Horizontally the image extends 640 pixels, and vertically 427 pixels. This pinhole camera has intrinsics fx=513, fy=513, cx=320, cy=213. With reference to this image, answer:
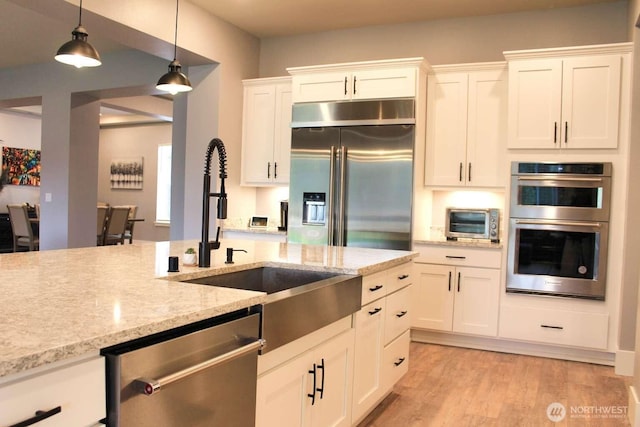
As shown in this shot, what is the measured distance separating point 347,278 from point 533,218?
237 cm

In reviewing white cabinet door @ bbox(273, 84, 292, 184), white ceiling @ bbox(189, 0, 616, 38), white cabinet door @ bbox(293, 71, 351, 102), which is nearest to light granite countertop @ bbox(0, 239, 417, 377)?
white cabinet door @ bbox(293, 71, 351, 102)

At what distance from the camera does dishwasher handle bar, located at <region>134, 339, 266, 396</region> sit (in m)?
1.11

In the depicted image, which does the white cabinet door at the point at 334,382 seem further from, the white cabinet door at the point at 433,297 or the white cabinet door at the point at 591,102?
the white cabinet door at the point at 591,102

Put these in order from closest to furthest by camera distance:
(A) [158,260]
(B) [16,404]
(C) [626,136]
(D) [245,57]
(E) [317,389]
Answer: (B) [16,404]
(E) [317,389]
(A) [158,260]
(C) [626,136]
(D) [245,57]

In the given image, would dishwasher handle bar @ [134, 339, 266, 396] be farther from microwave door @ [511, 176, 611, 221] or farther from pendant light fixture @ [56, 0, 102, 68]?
microwave door @ [511, 176, 611, 221]

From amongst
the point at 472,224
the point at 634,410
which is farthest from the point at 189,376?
the point at 472,224

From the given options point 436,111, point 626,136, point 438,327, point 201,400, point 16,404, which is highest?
point 436,111

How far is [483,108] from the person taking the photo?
4312 millimetres

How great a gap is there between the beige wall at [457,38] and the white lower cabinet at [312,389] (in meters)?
3.34

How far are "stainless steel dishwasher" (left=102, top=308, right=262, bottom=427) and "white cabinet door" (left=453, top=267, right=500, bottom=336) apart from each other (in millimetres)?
2982

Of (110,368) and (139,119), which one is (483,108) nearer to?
(110,368)

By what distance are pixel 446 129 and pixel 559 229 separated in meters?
1.24

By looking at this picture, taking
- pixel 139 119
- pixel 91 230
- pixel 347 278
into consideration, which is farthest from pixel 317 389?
pixel 139 119

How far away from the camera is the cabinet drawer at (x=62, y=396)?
2.94ft
